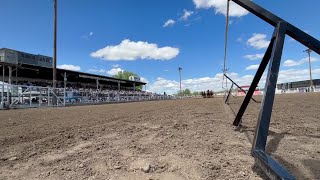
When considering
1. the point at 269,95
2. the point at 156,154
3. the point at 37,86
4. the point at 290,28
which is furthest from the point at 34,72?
the point at 269,95

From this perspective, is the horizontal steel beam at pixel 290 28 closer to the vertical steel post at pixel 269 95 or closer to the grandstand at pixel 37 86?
the vertical steel post at pixel 269 95

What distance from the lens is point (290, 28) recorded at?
3139mm

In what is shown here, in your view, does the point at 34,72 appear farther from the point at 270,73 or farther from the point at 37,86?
the point at 270,73

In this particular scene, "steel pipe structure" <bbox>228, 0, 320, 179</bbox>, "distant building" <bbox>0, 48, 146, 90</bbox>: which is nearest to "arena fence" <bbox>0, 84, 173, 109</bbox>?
"distant building" <bbox>0, 48, 146, 90</bbox>

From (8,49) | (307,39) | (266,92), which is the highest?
(8,49)

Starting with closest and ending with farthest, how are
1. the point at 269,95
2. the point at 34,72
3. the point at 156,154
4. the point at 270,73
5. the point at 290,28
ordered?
the point at 269,95 → the point at 270,73 → the point at 290,28 → the point at 156,154 → the point at 34,72

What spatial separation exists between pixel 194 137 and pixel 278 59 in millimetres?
1954

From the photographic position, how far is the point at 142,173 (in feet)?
9.66

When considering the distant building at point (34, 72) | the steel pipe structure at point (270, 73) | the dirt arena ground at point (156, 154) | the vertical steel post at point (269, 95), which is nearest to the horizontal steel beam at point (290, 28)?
the steel pipe structure at point (270, 73)

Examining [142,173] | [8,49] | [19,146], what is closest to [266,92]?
[142,173]

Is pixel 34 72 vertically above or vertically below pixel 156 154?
above

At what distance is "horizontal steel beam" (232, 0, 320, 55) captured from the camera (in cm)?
298

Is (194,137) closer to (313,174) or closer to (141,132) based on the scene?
(141,132)

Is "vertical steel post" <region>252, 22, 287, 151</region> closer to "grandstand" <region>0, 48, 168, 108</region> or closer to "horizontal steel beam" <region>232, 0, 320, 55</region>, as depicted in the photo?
"horizontal steel beam" <region>232, 0, 320, 55</region>
